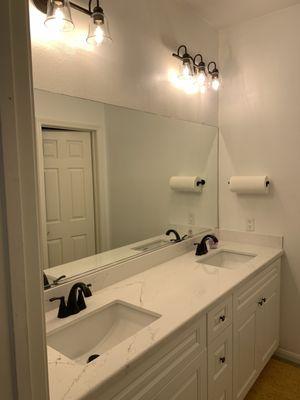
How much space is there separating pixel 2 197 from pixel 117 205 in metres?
1.50

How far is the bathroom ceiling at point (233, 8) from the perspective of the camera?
221 cm

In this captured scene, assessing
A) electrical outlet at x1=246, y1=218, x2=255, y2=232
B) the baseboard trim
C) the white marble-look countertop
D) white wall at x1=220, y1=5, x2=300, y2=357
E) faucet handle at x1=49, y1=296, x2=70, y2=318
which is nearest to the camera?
the white marble-look countertop

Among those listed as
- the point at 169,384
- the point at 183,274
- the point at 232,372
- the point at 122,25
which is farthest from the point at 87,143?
the point at 232,372

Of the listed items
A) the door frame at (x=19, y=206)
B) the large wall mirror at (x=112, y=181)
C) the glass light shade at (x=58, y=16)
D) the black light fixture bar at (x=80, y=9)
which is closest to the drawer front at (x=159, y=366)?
the door frame at (x=19, y=206)

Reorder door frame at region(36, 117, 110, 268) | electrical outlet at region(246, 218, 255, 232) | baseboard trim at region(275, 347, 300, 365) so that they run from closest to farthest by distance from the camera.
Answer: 1. door frame at region(36, 117, 110, 268)
2. baseboard trim at region(275, 347, 300, 365)
3. electrical outlet at region(246, 218, 255, 232)

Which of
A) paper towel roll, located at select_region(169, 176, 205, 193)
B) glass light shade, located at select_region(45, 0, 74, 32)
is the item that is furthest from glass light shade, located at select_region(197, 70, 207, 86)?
glass light shade, located at select_region(45, 0, 74, 32)

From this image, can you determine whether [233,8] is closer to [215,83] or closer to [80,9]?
[215,83]

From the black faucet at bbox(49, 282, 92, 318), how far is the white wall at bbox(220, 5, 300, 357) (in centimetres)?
165

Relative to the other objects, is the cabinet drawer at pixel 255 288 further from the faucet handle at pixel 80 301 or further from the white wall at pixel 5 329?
the white wall at pixel 5 329

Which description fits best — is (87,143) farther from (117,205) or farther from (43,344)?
(43,344)

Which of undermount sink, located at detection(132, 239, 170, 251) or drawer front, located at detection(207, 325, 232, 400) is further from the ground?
undermount sink, located at detection(132, 239, 170, 251)

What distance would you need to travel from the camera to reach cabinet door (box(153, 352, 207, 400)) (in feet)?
4.12

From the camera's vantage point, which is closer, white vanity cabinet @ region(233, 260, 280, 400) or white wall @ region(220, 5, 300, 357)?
white vanity cabinet @ region(233, 260, 280, 400)

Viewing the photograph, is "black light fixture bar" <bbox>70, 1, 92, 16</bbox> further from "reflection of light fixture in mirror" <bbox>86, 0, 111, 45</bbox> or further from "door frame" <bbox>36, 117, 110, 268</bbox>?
"door frame" <bbox>36, 117, 110, 268</bbox>
